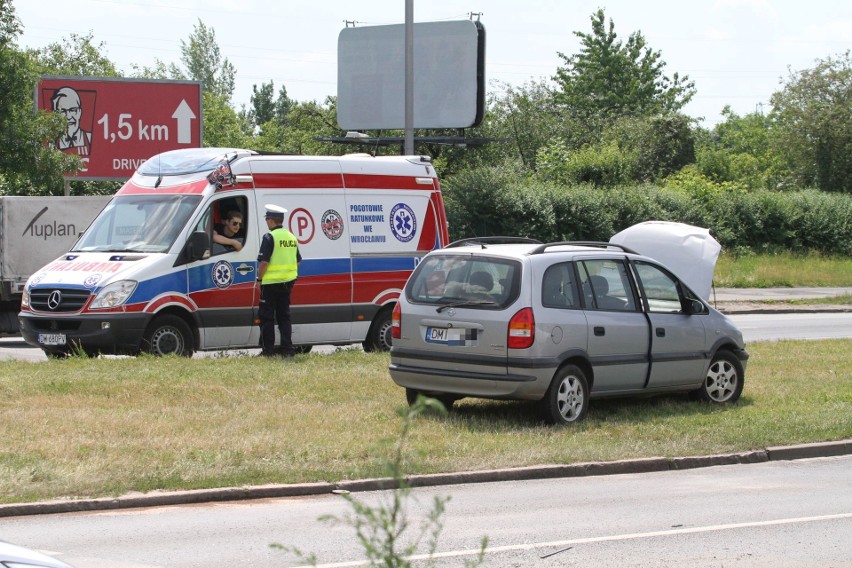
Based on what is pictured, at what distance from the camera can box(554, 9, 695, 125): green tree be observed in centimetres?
8881

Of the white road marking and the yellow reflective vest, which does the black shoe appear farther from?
the white road marking

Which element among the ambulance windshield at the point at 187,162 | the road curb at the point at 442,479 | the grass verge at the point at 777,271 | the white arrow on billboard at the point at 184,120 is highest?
the white arrow on billboard at the point at 184,120

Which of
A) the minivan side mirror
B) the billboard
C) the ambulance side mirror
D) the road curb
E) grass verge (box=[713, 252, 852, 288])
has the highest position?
the billboard

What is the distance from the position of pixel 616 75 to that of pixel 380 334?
76.5m

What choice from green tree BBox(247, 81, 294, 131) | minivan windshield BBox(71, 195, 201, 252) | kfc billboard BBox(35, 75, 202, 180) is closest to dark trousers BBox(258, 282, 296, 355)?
minivan windshield BBox(71, 195, 201, 252)

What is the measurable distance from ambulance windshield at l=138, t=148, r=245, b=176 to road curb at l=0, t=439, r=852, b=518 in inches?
295

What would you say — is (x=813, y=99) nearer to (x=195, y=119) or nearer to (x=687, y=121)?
(x=687, y=121)

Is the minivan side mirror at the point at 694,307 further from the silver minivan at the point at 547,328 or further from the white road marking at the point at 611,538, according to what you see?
the white road marking at the point at 611,538

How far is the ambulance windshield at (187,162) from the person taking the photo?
15.4 m

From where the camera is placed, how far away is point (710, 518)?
792cm

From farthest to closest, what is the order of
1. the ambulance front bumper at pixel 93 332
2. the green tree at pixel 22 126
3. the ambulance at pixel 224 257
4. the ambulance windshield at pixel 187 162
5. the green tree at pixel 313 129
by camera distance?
the green tree at pixel 313 129, the green tree at pixel 22 126, the ambulance windshield at pixel 187 162, the ambulance at pixel 224 257, the ambulance front bumper at pixel 93 332

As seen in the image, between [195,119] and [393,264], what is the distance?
16.3 meters

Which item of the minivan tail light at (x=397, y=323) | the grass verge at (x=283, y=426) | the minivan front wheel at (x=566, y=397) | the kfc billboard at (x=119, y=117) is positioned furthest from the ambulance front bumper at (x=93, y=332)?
the kfc billboard at (x=119, y=117)

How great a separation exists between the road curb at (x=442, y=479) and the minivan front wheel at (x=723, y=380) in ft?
6.43
